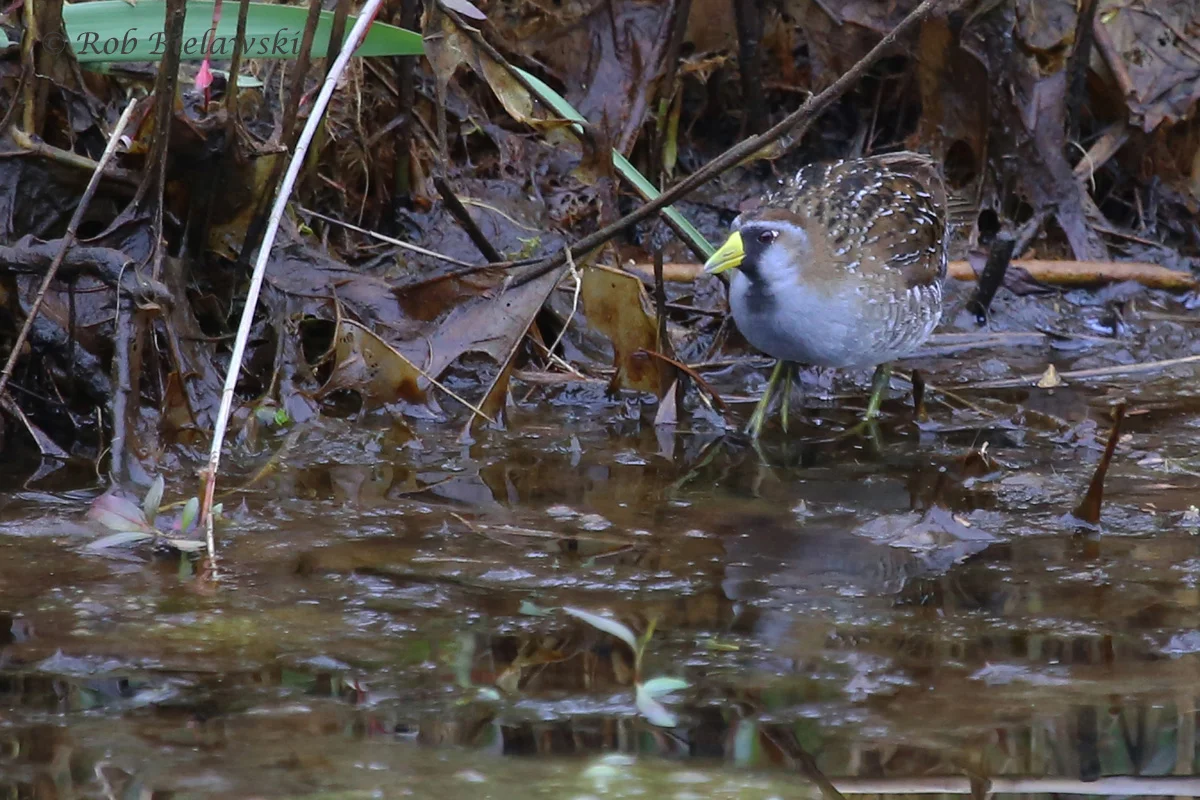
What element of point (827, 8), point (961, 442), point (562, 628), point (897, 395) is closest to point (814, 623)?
point (562, 628)

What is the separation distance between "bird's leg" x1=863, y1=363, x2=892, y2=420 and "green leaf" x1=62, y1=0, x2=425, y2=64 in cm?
167

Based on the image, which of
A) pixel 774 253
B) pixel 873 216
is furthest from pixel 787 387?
pixel 873 216

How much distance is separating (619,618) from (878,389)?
197 centimetres

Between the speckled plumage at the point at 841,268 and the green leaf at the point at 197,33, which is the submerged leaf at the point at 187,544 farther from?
the speckled plumage at the point at 841,268

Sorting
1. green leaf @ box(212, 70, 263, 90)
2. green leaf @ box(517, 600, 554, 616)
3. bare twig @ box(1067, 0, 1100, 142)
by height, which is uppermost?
bare twig @ box(1067, 0, 1100, 142)

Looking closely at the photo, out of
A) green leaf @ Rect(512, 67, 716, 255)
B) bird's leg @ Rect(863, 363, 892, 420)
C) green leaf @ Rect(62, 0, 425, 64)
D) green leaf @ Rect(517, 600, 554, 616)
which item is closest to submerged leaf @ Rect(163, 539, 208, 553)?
green leaf @ Rect(517, 600, 554, 616)

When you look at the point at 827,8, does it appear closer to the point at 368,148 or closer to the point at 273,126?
the point at 368,148

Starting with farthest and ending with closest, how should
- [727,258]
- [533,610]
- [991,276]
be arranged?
1. [991,276]
2. [727,258]
3. [533,610]

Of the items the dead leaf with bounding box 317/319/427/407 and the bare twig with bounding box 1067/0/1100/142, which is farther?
the bare twig with bounding box 1067/0/1100/142

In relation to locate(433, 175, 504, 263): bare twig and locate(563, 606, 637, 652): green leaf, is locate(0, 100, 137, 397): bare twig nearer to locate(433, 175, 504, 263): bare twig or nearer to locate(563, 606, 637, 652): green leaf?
locate(433, 175, 504, 263): bare twig

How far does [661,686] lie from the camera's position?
2398 millimetres

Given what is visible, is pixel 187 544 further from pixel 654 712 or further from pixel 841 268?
pixel 841 268

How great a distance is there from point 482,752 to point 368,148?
3181mm

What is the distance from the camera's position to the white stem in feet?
9.57
